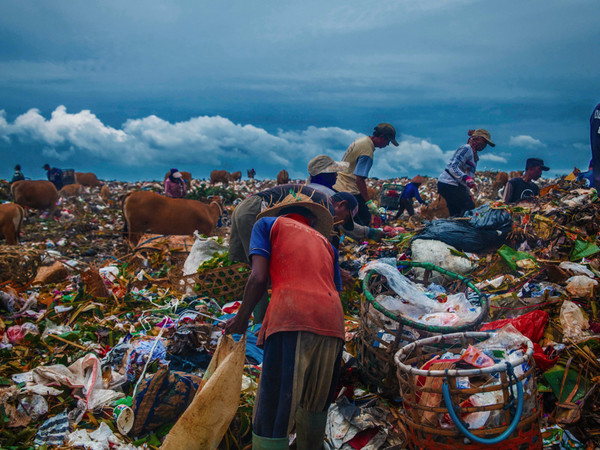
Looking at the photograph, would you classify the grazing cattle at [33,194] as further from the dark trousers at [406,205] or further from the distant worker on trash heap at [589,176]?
the distant worker on trash heap at [589,176]

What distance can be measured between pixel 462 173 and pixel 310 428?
18.4ft

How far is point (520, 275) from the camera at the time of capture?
15.0ft

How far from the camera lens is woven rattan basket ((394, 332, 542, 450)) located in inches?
78.9

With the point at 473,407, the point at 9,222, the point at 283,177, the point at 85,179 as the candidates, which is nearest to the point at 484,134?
the point at 473,407

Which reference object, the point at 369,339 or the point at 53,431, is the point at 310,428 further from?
the point at 53,431

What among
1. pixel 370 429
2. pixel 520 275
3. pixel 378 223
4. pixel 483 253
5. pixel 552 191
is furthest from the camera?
pixel 378 223

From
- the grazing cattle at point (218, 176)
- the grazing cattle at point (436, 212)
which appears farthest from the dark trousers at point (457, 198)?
the grazing cattle at point (218, 176)

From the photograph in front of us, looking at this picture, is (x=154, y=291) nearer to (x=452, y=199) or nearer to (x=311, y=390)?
(x=311, y=390)

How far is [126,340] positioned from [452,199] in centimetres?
569

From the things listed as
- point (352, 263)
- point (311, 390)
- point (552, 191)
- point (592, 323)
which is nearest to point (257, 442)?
point (311, 390)

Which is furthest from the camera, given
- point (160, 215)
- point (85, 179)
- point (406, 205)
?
point (85, 179)

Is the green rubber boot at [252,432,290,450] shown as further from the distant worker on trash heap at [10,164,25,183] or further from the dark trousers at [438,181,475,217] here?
the distant worker on trash heap at [10,164,25,183]

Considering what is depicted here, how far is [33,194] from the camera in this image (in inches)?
601

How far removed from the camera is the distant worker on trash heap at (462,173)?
267 inches
